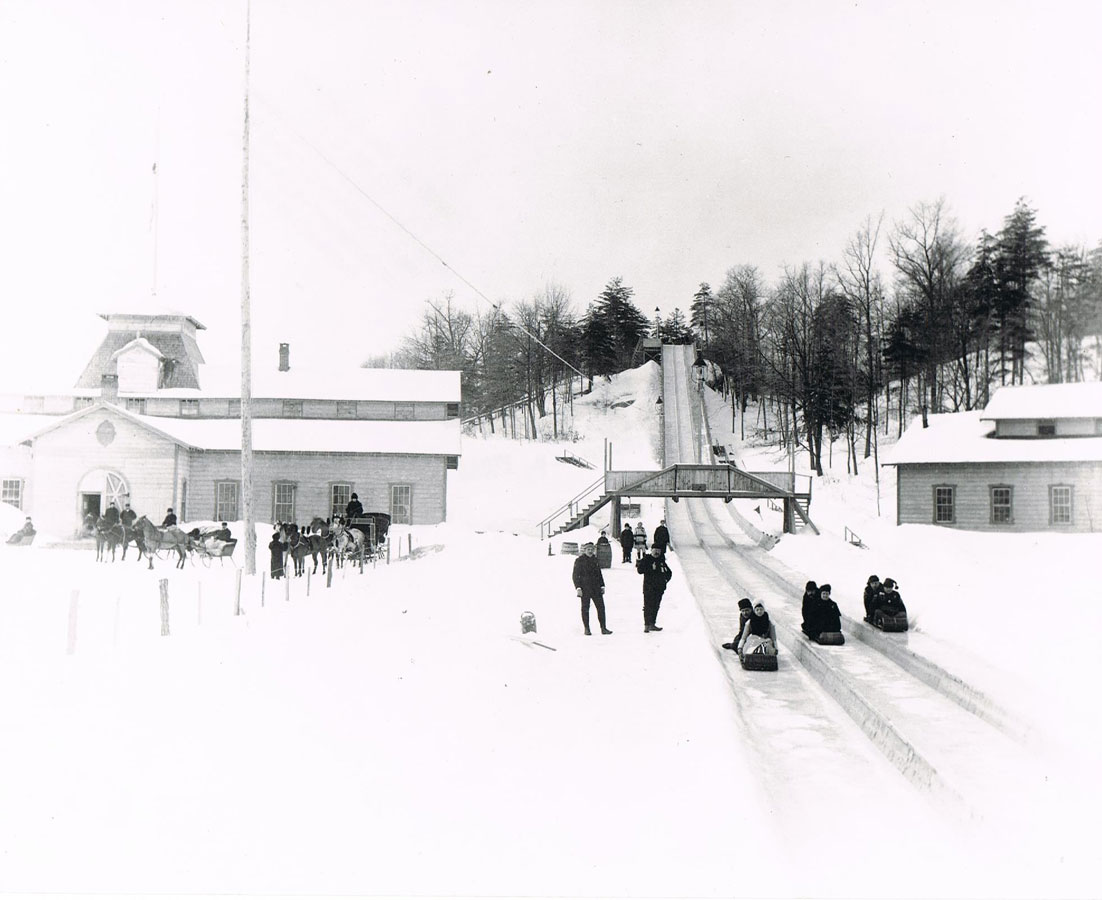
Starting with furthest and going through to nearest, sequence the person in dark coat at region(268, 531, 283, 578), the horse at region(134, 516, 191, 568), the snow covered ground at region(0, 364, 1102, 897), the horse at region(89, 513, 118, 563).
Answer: the horse at region(134, 516, 191, 568)
the person in dark coat at region(268, 531, 283, 578)
the horse at region(89, 513, 118, 563)
the snow covered ground at region(0, 364, 1102, 897)

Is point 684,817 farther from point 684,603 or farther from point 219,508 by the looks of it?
point 219,508

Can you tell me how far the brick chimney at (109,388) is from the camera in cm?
1633

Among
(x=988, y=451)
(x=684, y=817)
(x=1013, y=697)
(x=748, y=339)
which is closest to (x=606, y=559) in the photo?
(x=748, y=339)

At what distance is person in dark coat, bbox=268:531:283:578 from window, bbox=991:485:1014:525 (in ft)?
39.2

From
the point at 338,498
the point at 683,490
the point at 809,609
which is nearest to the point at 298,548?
the point at 338,498

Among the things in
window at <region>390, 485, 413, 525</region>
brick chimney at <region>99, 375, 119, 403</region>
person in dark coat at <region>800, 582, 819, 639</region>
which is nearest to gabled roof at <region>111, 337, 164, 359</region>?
brick chimney at <region>99, 375, 119, 403</region>

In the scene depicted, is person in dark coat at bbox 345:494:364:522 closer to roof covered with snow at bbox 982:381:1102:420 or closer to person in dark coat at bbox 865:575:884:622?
person in dark coat at bbox 865:575:884:622

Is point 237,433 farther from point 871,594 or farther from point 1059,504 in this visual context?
point 1059,504

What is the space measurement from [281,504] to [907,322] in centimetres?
1191

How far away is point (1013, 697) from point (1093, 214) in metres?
5.19

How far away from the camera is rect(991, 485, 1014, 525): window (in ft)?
39.1

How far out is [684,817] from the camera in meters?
5.74

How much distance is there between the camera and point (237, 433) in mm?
17266

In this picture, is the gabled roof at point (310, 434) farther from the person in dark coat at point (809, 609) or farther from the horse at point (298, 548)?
the person in dark coat at point (809, 609)
